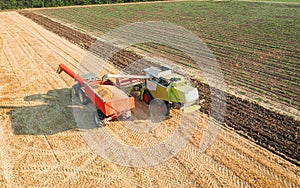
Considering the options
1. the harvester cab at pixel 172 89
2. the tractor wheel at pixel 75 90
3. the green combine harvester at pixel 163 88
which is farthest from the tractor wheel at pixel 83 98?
the harvester cab at pixel 172 89

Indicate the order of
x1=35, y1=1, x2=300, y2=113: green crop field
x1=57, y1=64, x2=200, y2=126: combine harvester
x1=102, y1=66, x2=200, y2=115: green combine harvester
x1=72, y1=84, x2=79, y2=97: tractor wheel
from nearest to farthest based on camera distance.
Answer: x1=57, y1=64, x2=200, y2=126: combine harvester, x1=102, y1=66, x2=200, y2=115: green combine harvester, x1=72, y1=84, x2=79, y2=97: tractor wheel, x1=35, y1=1, x2=300, y2=113: green crop field

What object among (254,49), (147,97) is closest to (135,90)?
(147,97)

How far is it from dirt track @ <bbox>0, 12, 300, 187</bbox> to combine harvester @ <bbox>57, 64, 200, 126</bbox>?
795 millimetres

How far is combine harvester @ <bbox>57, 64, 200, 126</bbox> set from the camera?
385 inches

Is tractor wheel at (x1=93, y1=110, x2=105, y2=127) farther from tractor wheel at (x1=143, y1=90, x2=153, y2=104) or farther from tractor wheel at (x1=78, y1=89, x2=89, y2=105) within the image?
tractor wheel at (x1=143, y1=90, x2=153, y2=104)

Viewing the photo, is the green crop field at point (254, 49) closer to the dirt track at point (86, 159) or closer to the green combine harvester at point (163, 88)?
the green combine harvester at point (163, 88)

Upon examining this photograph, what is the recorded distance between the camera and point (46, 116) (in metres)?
11.1

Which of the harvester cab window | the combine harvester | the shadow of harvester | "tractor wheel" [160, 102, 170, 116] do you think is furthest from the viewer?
"tractor wheel" [160, 102, 170, 116]

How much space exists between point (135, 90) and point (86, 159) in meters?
A: 4.56

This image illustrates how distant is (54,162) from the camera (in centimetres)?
859

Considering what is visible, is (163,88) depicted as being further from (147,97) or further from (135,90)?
(135,90)

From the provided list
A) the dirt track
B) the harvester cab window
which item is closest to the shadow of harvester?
the dirt track

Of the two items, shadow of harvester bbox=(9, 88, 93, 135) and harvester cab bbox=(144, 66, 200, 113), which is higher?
harvester cab bbox=(144, 66, 200, 113)

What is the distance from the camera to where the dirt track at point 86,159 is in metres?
7.78
